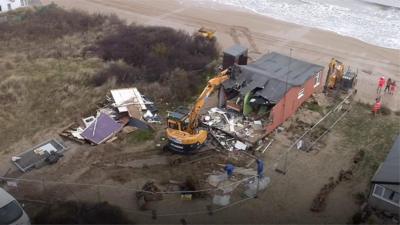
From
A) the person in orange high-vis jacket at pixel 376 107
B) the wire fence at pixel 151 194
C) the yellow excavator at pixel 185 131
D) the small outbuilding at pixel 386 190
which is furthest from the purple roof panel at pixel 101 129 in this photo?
the person in orange high-vis jacket at pixel 376 107

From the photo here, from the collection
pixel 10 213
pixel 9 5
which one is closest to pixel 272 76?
pixel 10 213

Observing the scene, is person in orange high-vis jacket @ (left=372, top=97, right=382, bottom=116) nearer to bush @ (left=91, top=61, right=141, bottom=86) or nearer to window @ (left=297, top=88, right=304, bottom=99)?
window @ (left=297, top=88, right=304, bottom=99)

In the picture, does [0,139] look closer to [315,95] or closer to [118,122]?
[118,122]

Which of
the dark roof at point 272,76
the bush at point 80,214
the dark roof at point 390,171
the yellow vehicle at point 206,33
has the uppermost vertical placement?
the yellow vehicle at point 206,33

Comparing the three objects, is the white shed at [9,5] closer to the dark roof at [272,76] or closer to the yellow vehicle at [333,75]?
the dark roof at [272,76]

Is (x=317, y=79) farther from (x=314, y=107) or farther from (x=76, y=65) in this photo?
(x=76, y=65)

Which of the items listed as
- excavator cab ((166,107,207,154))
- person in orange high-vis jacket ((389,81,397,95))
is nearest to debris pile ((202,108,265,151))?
excavator cab ((166,107,207,154))

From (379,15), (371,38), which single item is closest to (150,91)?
(371,38)
